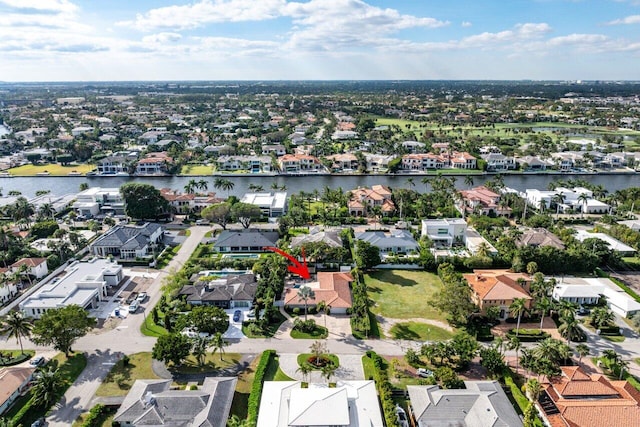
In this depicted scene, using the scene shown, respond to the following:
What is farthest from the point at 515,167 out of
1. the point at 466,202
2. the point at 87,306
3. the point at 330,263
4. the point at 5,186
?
the point at 5,186

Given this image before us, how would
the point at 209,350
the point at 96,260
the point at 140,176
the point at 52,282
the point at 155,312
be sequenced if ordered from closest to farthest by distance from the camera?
the point at 209,350, the point at 155,312, the point at 52,282, the point at 96,260, the point at 140,176

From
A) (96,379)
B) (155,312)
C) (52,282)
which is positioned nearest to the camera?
(96,379)

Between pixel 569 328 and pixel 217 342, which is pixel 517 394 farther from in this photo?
pixel 217 342

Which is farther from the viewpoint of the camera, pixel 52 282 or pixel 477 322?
pixel 52 282

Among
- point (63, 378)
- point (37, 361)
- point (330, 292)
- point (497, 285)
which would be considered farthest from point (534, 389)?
point (37, 361)

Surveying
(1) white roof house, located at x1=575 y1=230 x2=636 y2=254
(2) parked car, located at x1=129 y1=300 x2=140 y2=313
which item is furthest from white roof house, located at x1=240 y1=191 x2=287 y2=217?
(1) white roof house, located at x1=575 y1=230 x2=636 y2=254

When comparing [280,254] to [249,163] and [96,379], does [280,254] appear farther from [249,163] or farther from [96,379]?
[249,163]

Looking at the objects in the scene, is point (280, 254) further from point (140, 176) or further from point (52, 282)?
point (140, 176)
